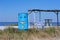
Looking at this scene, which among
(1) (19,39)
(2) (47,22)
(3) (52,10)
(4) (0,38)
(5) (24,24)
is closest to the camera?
(1) (19,39)

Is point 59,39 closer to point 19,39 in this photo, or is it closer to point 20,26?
point 19,39

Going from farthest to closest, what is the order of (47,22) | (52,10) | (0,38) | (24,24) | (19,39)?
(52,10) < (47,22) < (24,24) < (0,38) < (19,39)

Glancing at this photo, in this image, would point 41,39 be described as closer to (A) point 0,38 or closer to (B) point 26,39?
(B) point 26,39

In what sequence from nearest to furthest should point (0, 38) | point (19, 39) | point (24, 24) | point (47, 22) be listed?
1. point (19, 39)
2. point (0, 38)
3. point (24, 24)
4. point (47, 22)

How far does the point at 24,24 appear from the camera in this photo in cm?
2614

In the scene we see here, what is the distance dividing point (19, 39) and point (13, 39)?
42 cm

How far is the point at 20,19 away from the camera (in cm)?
2628

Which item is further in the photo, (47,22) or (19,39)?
(47,22)

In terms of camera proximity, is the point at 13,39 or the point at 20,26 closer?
the point at 13,39

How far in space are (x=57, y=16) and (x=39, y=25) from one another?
14.5 metres

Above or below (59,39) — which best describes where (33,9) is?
above

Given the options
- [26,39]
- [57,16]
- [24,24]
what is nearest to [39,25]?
[24,24]

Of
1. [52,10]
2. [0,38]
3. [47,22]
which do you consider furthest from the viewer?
[52,10]

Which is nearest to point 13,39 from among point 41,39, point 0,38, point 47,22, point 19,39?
point 19,39
